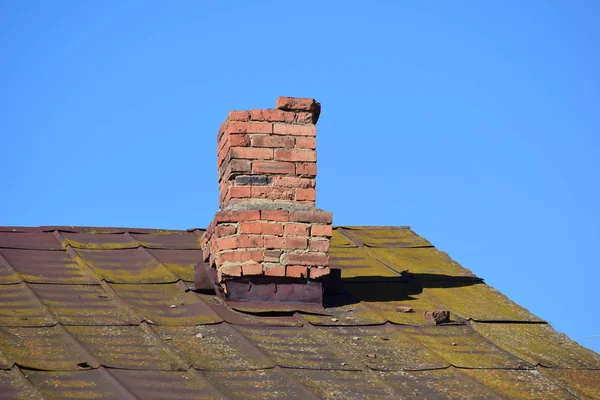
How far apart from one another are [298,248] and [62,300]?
1687 mm

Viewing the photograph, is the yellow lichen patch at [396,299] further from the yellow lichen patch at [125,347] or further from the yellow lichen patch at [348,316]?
the yellow lichen patch at [125,347]

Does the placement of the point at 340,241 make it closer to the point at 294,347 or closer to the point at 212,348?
the point at 294,347

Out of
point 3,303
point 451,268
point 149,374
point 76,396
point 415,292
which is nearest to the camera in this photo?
point 76,396

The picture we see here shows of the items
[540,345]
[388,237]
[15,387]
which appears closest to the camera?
[15,387]

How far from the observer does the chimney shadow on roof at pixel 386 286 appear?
25.4ft

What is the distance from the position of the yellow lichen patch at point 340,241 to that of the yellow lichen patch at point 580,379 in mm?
3241

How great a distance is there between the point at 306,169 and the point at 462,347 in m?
1.77

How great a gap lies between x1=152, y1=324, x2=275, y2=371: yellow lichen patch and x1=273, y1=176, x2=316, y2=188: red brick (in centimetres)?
129

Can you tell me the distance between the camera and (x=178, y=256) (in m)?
8.58

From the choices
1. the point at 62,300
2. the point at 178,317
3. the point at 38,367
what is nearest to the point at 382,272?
the point at 178,317

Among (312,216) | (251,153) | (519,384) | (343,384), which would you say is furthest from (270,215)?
(519,384)

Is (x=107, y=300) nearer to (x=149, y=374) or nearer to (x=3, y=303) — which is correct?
(x=3, y=303)

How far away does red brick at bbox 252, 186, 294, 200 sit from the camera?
7.59m

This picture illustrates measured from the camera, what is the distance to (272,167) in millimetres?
7617
